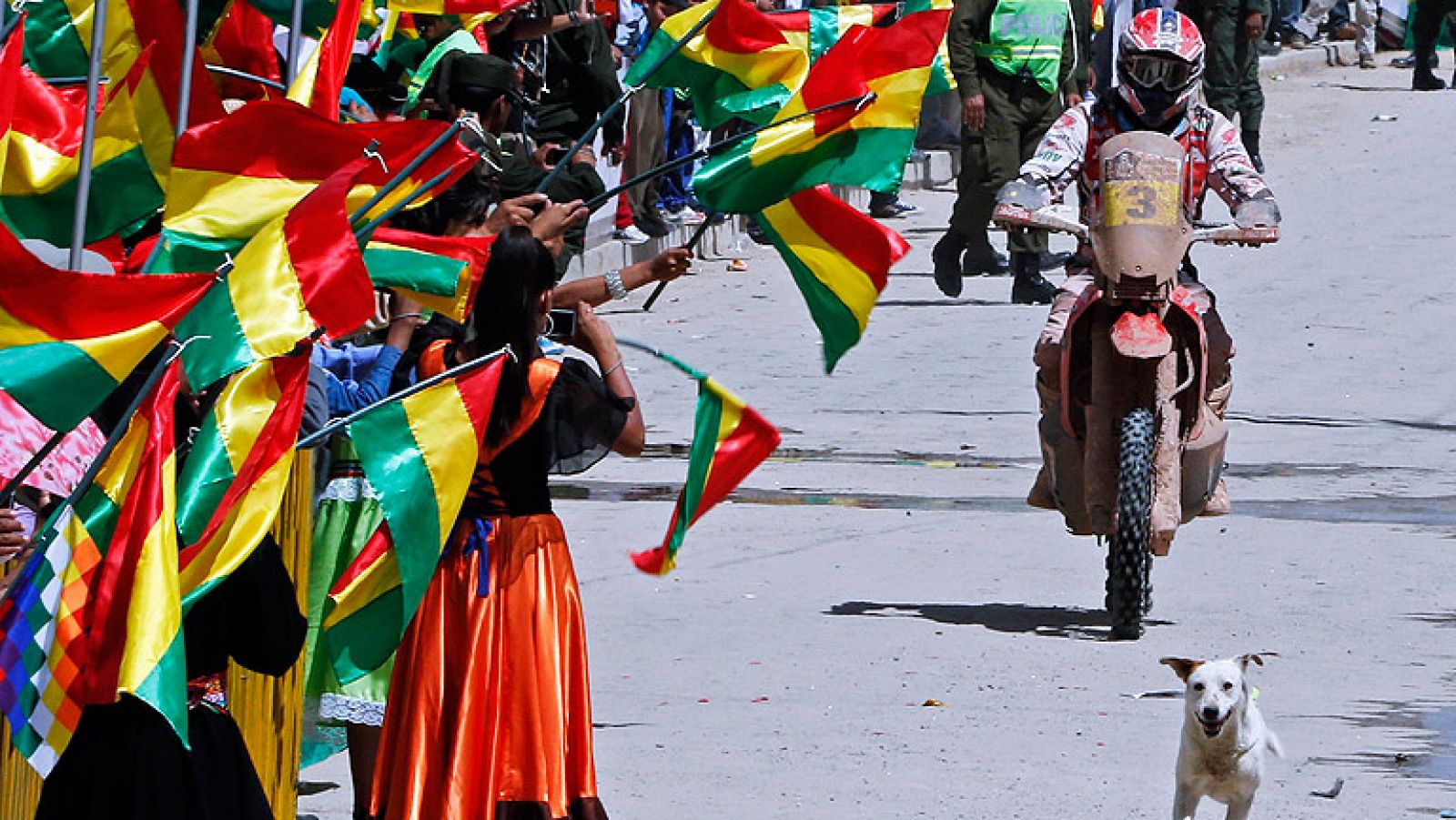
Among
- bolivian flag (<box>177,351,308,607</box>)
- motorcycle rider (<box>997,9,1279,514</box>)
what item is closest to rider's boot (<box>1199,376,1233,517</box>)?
motorcycle rider (<box>997,9,1279,514</box>)

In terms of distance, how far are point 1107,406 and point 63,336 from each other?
5.22 m

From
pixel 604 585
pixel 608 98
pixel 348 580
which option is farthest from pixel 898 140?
pixel 608 98

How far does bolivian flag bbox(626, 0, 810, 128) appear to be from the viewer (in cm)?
809

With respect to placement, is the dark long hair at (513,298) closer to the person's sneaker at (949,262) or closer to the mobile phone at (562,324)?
the mobile phone at (562,324)

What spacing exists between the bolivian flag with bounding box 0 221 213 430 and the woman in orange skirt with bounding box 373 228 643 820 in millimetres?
1462

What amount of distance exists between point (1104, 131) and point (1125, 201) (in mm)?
569

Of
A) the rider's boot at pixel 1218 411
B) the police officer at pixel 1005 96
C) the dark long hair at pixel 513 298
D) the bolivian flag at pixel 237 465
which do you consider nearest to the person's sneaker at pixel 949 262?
the police officer at pixel 1005 96

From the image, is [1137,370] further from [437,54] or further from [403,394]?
[403,394]

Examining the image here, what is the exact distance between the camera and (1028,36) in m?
17.4

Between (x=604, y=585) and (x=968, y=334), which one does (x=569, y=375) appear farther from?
(x=968, y=334)

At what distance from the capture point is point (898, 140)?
728cm

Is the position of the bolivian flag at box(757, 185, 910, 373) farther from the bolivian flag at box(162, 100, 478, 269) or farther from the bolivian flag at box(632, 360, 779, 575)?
the bolivian flag at box(162, 100, 478, 269)

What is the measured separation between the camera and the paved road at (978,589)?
26.3ft

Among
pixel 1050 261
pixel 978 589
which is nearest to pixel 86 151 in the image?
pixel 978 589
